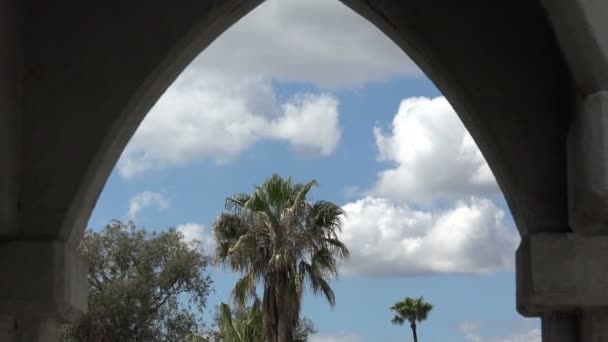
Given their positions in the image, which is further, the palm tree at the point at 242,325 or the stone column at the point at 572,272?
the palm tree at the point at 242,325

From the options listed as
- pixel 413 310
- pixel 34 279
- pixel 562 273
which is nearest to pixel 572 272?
pixel 562 273

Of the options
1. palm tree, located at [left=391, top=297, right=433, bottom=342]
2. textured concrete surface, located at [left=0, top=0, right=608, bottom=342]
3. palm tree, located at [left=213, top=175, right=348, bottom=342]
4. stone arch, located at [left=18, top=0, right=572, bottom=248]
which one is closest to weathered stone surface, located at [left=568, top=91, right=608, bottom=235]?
textured concrete surface, located at [left=0, top=0, right=608, bottom=342]

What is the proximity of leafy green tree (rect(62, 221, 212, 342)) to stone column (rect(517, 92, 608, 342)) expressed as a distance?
22645mm

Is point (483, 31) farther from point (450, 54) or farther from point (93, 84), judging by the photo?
point (93, 84)

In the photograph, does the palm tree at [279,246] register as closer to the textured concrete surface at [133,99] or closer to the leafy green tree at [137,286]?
the leafy green tree at [137,286]

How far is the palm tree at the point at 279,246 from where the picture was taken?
22.1 meters

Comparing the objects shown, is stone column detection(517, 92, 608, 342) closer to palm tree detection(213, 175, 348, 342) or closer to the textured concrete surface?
the textured concrete surface

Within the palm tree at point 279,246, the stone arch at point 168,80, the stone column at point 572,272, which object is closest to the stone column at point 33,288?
the stone arch at point 168,80

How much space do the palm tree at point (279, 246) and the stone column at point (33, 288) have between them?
1657 cm

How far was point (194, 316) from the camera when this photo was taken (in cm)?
2911

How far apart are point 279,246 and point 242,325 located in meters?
2.21

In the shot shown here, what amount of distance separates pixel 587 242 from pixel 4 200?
2824 mm

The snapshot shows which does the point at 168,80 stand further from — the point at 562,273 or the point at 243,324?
the point at 243,324

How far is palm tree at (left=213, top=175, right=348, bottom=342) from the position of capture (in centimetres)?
2208
